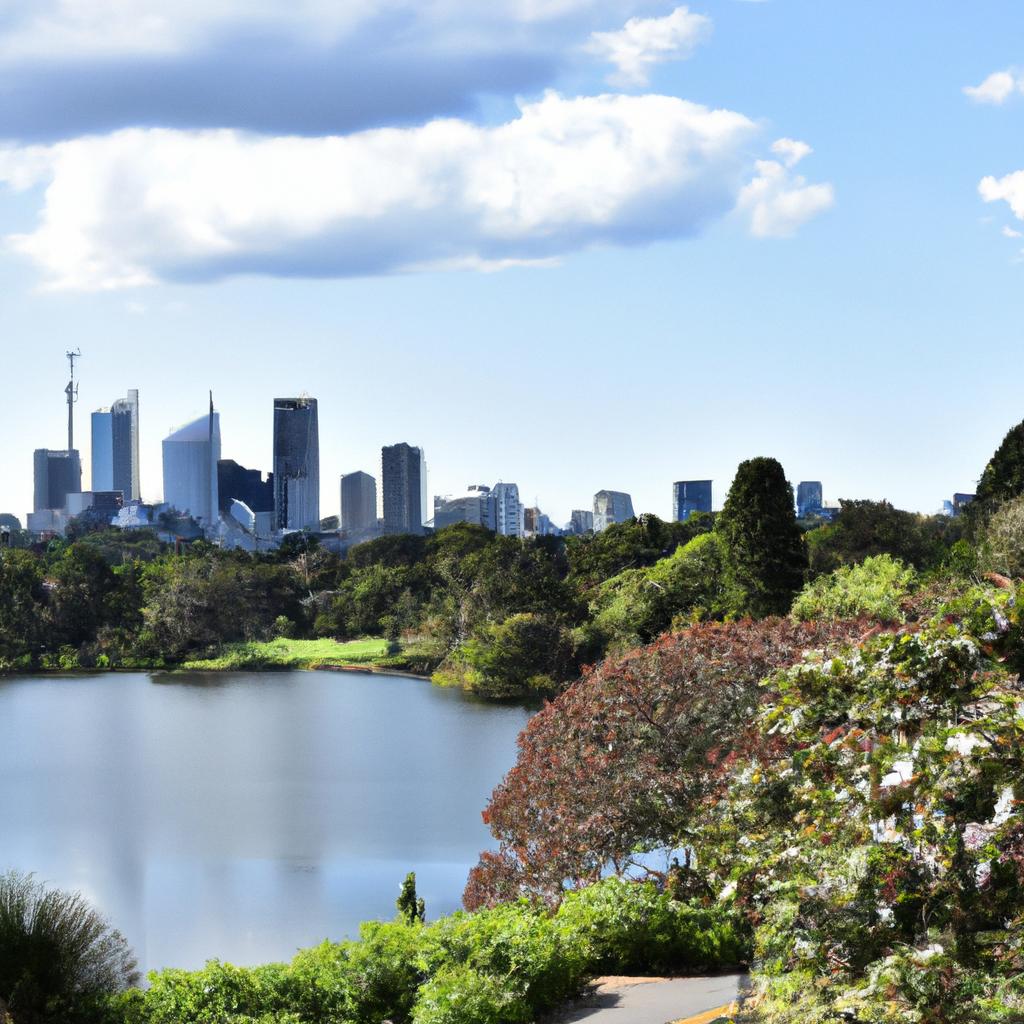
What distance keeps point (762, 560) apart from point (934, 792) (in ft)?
58.9

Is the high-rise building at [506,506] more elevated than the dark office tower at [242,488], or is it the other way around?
the dark office tower at [242,488]

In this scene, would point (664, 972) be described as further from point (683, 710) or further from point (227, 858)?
point (227, 858)

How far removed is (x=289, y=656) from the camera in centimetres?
3622

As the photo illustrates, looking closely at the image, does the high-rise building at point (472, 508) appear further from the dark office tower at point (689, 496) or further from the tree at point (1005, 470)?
the tree at point (1005, 470)

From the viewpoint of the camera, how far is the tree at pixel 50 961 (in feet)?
23.4

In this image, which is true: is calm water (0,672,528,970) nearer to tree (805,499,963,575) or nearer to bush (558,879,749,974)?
bush (558,879,749,974)

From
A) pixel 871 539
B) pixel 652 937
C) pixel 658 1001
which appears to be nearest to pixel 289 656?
pixel 871 539

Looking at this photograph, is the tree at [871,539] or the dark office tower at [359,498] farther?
the dark office tower at [359,498]

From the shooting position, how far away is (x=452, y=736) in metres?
22.7

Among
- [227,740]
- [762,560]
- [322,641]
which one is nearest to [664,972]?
[762,560]

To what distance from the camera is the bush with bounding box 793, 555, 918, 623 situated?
16.9 meters

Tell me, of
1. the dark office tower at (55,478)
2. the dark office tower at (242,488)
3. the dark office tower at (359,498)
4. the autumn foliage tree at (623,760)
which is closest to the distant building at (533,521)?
the dark office tower at (359,498)

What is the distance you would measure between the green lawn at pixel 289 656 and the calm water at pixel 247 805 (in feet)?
17.8

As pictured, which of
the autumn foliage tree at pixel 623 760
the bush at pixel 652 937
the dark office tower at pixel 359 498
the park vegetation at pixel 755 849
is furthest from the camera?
the dark office tower at pixel 359 498
